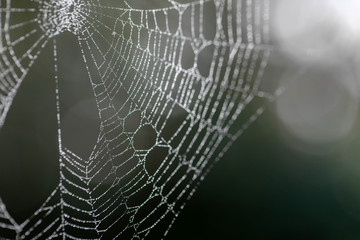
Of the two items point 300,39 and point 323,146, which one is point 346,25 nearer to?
point 300,39

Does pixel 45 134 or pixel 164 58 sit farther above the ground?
pixel 164 58

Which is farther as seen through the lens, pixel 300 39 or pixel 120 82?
pixel 120 82

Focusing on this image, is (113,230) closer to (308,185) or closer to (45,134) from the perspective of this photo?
(45,134)

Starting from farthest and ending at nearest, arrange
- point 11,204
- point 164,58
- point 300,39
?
point 11,204
point 164,58
point 300,39

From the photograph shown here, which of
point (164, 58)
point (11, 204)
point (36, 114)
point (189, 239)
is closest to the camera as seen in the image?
point (164, 58)

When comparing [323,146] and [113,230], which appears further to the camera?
[323,146]

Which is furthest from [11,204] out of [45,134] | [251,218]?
[251,218]

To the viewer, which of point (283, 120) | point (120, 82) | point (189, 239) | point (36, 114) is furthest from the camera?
point (283, 120)

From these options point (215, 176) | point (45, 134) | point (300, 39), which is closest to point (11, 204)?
point (45, 134)

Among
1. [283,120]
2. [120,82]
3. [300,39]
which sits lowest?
[283,120]
